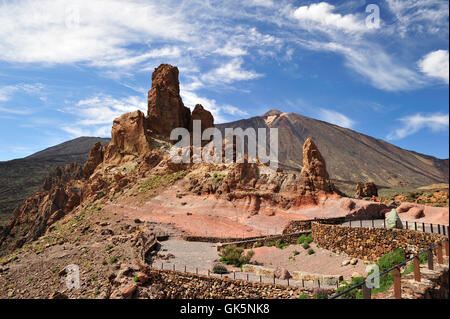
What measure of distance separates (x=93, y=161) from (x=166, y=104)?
16.8 m

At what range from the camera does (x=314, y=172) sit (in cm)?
3681

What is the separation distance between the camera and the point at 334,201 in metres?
33.3

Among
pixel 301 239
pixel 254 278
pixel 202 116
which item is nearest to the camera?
pixel 254 278

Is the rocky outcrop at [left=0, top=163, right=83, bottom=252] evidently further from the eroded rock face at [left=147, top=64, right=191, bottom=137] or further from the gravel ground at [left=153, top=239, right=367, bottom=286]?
the gravel ground at [left=153, top=239, right=367, bottom=286]

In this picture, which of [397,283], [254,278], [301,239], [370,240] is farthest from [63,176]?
[397,283]

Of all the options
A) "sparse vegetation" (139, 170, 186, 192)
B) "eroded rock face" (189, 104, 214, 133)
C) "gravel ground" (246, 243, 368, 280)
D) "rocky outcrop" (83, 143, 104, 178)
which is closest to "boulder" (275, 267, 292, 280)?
"gravel ground" (246, 243, 368, 280)

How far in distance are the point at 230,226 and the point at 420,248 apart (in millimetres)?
20155

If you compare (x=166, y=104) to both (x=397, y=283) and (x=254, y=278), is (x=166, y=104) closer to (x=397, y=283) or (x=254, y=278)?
(x=254, y=278)

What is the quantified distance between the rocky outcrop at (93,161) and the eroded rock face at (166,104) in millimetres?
10807

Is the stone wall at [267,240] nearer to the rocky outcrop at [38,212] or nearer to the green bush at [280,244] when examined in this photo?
the green bush at [280,244]

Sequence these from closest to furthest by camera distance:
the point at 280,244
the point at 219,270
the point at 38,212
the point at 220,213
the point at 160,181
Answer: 1. the point at 219,270
2. the point at 280,244
3. the point at 220,213
4. the point at 160,181
5. the point at 38,212

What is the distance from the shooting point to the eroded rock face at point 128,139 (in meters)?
55.7

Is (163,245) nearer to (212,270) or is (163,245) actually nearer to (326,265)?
(212,270)
